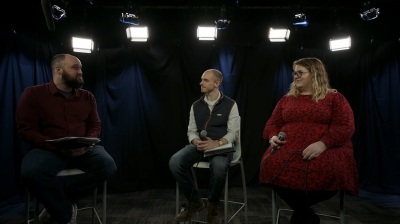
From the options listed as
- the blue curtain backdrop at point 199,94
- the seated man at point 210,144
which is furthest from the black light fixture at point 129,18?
the seated man at point 210,144

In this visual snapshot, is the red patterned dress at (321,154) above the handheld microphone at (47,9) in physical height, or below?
below

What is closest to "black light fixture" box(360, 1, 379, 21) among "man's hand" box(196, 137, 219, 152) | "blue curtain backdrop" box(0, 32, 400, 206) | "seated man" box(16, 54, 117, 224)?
"blue curtain backdrop" box(0, 32, 400, 206)

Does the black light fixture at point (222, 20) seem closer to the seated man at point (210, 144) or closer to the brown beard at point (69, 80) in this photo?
the seated man at point (210, 144)

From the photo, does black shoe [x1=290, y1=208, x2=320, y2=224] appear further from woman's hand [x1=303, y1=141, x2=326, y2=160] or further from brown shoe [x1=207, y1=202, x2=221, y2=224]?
brown shoe [x1=207, y1=202, x2=221, y2=224]

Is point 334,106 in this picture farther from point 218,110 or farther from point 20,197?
point 20,197

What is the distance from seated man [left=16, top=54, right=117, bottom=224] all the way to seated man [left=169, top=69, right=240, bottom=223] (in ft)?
2.18

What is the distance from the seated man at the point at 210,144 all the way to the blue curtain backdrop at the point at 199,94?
213 cm

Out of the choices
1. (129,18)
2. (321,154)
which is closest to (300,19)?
(129,18)

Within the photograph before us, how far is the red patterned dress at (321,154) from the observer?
217 cm

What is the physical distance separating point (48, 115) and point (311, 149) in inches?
79.3

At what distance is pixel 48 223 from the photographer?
9.46 ft

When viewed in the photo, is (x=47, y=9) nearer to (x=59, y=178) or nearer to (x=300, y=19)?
(x=59, y=178)

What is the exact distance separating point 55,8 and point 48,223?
264cm

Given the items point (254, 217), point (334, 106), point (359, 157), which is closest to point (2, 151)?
point (254, 217)
